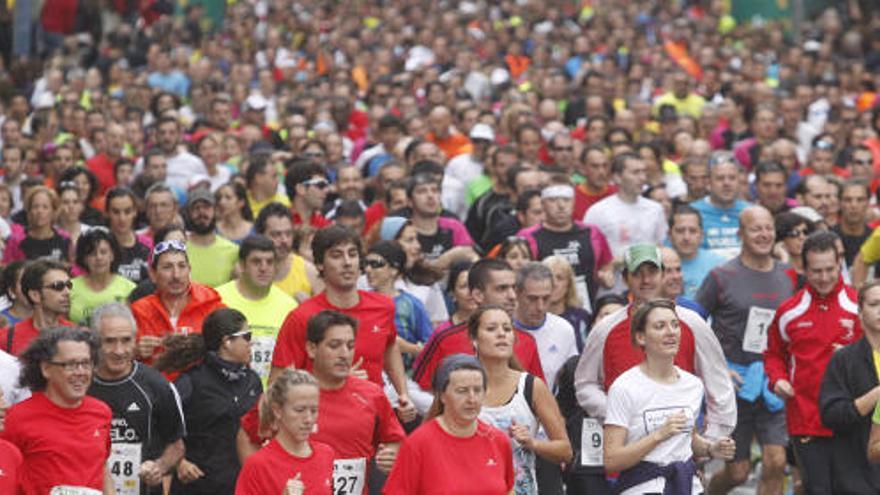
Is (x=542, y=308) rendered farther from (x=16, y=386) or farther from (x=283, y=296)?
(x=16, y=386)

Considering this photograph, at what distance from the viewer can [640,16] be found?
1310 inches

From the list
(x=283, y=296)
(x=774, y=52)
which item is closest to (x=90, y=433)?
(x=283, y=296)

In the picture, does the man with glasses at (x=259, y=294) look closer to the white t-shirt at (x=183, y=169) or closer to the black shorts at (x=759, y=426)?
the black shorts at (x=759, y=426)

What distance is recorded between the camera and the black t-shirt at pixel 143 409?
1002 cm

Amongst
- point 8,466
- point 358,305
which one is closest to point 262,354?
point 358,305

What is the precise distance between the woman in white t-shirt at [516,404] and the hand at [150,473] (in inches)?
65.0

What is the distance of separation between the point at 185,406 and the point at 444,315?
3.09m

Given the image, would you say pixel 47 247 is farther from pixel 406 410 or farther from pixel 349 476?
pixel 349 476

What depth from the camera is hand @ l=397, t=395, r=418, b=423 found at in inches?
417

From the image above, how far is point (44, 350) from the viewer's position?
9.30 meters

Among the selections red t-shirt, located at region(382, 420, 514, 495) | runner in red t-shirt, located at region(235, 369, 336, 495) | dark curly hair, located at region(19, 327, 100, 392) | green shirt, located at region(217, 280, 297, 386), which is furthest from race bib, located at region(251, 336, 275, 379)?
red t-shirt, located at region(382, 420, 514, 495)

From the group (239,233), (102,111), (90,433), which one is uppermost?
(102,111)

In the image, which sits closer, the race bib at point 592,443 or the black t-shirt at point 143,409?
the black t-shirt at point 143,409

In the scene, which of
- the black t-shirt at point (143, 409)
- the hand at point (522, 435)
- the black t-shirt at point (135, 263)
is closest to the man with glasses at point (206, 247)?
the black t-shirt at point (135, 263)
